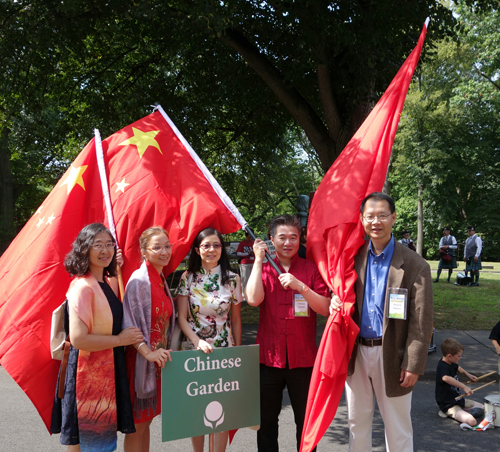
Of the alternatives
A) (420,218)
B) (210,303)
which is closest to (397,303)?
(210,303)

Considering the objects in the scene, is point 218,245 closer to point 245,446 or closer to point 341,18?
point 245,446

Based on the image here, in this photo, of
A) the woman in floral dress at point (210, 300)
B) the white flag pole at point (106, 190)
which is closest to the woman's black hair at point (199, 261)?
the woman in floral dress at point (210, 300)

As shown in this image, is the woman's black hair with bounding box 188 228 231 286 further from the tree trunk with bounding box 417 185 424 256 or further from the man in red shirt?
the tree trunk with bounding box 417 185 424 256

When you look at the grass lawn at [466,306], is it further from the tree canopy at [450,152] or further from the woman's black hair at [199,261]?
the tree canopy at [450,152]

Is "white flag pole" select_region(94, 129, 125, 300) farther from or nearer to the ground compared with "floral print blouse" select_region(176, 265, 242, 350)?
farther from the ground

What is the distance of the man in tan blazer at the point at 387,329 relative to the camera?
2.82m

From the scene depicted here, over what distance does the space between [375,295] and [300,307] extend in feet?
1.69

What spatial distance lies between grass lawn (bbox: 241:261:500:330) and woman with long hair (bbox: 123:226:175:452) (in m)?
6.28

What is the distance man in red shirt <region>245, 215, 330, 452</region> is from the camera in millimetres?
3104

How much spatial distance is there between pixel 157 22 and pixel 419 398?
295 inches

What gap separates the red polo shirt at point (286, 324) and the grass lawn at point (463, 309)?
615 cm

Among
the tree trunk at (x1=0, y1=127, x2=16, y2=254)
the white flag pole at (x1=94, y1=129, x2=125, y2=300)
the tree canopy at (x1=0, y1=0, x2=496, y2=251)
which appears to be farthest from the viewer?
the tree trunk at (x1=0, y1=127, x2=16, y2=254)

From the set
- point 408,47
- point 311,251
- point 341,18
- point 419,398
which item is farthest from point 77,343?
point 408,47

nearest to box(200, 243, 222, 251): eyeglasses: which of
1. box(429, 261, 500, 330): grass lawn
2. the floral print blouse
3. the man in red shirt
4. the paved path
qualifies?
the floral print blouse
